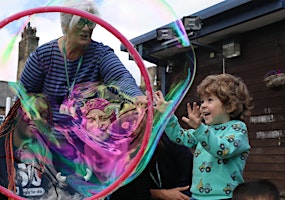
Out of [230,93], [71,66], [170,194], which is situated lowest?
[170,194]

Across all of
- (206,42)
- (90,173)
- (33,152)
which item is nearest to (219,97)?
(90,173)

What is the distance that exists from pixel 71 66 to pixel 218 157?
2.56ft

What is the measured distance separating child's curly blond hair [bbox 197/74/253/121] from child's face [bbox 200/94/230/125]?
0.07 feet

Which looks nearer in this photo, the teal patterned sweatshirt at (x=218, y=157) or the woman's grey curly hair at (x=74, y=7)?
the woman's grey curly hair at (x=74, y=7)

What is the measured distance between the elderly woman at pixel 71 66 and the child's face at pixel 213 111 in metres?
0.46

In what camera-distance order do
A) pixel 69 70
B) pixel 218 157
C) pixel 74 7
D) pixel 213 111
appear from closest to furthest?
pixel 74 7 → pixel 69 70 → pixel 218 157 → pixel 213 111

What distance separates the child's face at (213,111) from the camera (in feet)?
7.04

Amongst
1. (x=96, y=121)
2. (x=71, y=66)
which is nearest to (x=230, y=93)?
(x=96, y=121)

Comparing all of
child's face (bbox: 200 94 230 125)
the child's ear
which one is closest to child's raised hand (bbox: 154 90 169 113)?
child's face (bbox: 200 94 230 125)

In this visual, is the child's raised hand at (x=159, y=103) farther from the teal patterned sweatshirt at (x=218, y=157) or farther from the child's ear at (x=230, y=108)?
the child's ear at (x=230, y=108)

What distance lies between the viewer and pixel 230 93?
85.7 inches

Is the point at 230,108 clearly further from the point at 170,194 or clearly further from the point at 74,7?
the point at 74,7

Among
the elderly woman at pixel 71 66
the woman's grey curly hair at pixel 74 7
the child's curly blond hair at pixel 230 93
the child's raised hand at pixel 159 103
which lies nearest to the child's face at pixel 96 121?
the elderly woman at pixel 71 66

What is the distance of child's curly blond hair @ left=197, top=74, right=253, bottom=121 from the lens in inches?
85.1
